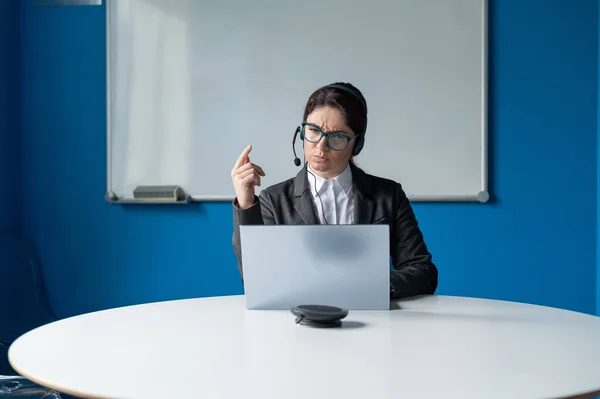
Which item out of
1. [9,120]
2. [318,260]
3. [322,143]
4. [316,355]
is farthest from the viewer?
[9,120]

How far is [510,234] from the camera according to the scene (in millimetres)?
2770

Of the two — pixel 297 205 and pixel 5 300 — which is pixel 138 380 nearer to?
pixel 297 205

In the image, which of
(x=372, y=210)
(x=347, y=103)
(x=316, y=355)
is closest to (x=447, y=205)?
(x=372, y=210)

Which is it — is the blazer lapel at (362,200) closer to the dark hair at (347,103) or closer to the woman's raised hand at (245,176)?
the dark hair at (347,103)

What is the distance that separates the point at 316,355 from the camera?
1.01 m

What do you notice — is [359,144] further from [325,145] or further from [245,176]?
[245,176]

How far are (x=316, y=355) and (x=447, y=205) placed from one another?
1.91 meters

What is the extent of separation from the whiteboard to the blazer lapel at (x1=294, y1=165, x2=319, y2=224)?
2.69 feet

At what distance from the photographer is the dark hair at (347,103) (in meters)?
2.02

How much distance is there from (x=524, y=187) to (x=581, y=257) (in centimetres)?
39

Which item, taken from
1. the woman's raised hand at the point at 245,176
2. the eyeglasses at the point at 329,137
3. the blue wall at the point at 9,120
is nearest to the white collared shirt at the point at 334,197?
the eyeglasses at the point at 329,137

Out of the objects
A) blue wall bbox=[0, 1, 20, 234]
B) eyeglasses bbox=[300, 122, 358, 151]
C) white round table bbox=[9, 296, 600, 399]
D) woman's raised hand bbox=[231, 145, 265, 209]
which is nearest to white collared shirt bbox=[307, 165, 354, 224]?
eyeglasses bbox=[300, 122, 358, 151]

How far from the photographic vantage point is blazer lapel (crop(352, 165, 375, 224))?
202cm

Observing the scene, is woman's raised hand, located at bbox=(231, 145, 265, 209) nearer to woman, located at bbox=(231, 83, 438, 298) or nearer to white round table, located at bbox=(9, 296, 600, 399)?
woman, located at bbox=(231, 83, 438, 298)
